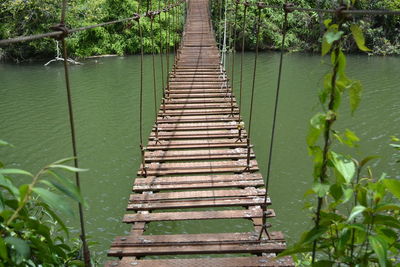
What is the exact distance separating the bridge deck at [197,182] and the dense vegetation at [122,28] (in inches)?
282

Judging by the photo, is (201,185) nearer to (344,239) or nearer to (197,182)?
(197,182)

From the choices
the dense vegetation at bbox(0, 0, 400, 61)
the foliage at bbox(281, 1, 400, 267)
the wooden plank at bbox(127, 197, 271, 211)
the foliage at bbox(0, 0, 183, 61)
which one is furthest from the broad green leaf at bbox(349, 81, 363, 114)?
the dense vegetation at bbox(0, 0, 400, 61)

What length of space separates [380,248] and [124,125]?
5462mm

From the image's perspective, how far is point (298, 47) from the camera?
12336 mm

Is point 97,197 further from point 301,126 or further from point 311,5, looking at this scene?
point 311,5

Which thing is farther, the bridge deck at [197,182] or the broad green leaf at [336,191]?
the bridge deck at [197,182]

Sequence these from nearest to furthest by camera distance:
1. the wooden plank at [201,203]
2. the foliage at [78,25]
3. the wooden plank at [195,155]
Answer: the wooden plank at [201,203], the wooden plank at [195,155], the foliage at [78,25]

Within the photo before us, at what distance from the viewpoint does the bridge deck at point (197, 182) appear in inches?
64.5

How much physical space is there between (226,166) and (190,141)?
1.84 feet

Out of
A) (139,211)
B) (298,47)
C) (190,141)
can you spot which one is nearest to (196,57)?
(190,141)

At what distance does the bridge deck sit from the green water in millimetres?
688

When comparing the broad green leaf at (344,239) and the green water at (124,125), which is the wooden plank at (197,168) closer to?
the green water at (124,125)

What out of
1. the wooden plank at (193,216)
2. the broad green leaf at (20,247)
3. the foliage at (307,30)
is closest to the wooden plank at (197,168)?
the wooden plank at (193,216)

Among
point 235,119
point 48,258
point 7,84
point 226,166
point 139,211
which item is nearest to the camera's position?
point 48,258
